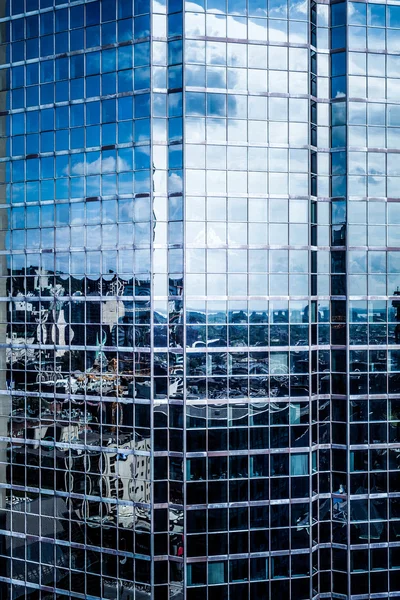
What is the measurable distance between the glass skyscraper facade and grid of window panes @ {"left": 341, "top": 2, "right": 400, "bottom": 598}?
12 centimetres

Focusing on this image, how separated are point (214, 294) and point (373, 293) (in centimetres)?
984

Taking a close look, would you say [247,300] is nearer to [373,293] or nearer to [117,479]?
[373,293]

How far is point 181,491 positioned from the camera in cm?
3697

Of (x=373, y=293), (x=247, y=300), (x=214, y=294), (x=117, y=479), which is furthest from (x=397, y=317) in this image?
(x=117, y=479)

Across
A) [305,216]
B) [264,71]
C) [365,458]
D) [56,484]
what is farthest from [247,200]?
[56,484]

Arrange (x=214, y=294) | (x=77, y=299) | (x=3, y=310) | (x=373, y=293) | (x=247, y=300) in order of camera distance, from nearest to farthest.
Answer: (x=214, y=294) → (x=247, y=300) → (x=373, y=293) → (x=77, y=299) → (x=3, y=310)

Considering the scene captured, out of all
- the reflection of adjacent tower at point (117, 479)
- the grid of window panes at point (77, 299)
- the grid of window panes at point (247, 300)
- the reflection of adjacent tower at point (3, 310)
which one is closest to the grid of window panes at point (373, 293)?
the grid of window panes at point (247, 300)

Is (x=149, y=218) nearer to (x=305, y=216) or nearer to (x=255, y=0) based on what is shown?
(x=305, y=216)

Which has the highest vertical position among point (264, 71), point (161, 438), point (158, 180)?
point (264, 71)

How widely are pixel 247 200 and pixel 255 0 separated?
11.8 metres

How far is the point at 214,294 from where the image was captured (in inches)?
1458

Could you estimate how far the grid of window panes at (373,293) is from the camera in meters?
38.1

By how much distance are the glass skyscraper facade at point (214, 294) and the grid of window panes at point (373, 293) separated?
12 cm

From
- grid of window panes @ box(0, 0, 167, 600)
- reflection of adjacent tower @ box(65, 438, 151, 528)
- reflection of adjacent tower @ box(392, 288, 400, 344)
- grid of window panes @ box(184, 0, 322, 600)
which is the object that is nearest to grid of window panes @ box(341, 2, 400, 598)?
reflection of adjacent tower @ box(392, 288, 400, 344)
